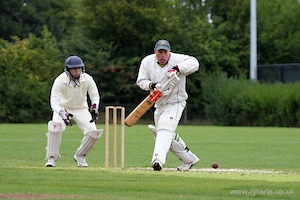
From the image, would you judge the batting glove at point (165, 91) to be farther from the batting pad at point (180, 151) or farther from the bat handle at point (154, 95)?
the batting pad at point (180, 151)

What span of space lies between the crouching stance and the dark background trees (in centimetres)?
Answer: 3042

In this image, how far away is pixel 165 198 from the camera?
1034 centimetres

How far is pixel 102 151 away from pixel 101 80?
2977 centimetres

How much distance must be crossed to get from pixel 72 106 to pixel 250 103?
31138 mm

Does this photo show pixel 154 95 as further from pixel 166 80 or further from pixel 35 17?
pixel 35 17

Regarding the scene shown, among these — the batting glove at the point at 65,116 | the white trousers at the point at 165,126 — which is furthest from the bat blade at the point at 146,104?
the batting glove at the point at 65,116

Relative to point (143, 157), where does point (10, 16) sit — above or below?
above

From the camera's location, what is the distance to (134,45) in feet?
184

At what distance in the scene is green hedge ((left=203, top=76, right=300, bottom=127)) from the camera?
4569 cm

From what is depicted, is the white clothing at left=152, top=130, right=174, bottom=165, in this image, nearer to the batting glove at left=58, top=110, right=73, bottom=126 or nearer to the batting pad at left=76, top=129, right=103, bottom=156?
the batting pad at left=76, top=129, right=103, bottom=156

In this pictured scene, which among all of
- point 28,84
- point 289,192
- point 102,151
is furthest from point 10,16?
point 289,192

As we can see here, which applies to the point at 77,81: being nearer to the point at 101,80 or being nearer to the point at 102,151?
the point at 102,151

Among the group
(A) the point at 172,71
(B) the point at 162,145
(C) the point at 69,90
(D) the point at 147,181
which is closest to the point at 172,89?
(A) the point at 172,71

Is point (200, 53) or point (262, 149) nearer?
point (262, 149)
